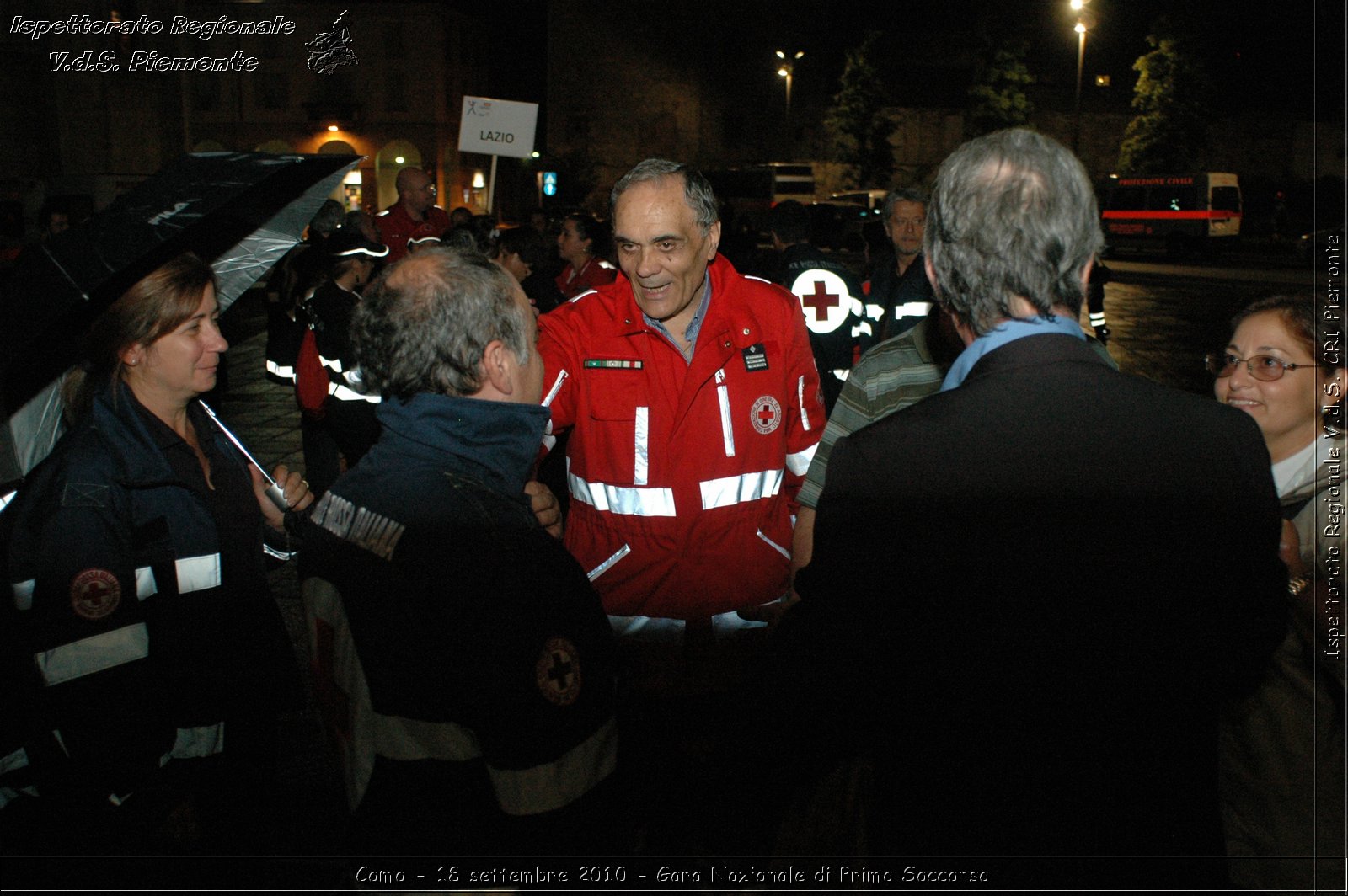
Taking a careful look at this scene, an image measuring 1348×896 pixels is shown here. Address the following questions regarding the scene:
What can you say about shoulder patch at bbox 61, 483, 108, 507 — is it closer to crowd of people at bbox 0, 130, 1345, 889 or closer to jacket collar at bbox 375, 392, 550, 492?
crowd of people at bbox 0, 130, 1345, 889

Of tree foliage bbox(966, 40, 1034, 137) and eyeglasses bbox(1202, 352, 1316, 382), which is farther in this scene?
tree foliage bbox(966, 40, 1034, 137)

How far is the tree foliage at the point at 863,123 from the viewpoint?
44688mm

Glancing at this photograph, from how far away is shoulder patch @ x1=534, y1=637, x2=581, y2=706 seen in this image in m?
1.53

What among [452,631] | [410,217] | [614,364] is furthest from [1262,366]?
[410,217]

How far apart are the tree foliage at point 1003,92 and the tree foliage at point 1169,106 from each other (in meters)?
5.64

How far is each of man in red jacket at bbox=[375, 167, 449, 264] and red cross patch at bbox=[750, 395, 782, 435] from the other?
596 cm

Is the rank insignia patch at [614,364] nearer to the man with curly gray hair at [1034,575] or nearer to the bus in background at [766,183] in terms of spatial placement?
the man with curly gray hair at [1034,575]

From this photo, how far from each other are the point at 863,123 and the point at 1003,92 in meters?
Answer: 5.77

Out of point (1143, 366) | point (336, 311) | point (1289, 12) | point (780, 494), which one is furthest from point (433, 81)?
point (780, 494)

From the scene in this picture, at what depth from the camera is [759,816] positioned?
1694mm

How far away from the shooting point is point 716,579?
273 cm

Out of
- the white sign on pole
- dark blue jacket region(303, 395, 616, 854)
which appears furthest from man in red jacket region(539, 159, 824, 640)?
the white sign on pole

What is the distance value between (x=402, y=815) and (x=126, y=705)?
101cm

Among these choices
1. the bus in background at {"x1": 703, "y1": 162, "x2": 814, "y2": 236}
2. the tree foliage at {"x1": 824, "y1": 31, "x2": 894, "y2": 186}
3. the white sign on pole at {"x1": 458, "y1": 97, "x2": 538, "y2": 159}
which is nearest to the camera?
the white sign on pole at {"x1": 458, "y1": 97, "x2": 538, "y2": 159}
